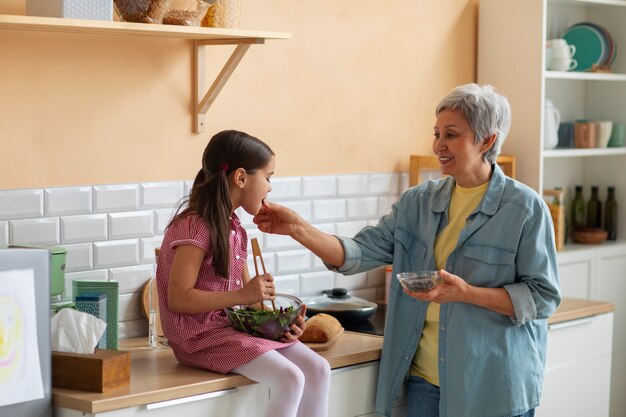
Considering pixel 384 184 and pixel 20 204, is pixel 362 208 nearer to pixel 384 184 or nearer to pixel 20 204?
pixel 384 184

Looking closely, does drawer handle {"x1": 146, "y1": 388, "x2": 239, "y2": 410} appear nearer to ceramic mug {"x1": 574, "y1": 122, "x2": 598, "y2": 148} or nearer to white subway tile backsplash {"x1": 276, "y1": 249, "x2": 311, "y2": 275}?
white subway tile backsplash {"x1": 276, "y1": 249, "x2": 311, "y2": 275}

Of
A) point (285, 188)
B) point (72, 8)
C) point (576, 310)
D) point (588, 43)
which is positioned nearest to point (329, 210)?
point (285, 188)

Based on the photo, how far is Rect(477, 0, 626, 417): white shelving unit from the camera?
4.18 m

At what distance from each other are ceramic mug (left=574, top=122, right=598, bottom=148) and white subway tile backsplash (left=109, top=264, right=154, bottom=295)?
2.23 metres

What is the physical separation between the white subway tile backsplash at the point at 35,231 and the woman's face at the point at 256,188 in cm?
62

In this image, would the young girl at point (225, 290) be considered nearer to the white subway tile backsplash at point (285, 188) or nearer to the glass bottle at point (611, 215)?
the white subway tile backsplash at point (285, 188)

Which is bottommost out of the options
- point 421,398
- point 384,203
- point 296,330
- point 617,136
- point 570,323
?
point 421,398

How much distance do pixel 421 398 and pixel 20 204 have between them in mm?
1320

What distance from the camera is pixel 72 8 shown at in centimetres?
269

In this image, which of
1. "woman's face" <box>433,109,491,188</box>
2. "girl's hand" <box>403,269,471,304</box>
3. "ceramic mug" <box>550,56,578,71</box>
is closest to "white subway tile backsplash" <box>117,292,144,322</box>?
"girl's hand" <box>403,269,471,304</box>

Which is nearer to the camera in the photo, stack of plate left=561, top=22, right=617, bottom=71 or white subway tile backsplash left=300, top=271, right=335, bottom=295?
white subway tile backsplash left=300, top=271, right=335, bottom=295

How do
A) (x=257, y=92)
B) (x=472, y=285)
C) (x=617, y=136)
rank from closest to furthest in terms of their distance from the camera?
(x=472, y=285) → (x=257, y=92) → (x=617, y=136)

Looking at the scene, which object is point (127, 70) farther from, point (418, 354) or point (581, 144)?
point (581, 144)

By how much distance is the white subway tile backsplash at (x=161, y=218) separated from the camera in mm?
3258
